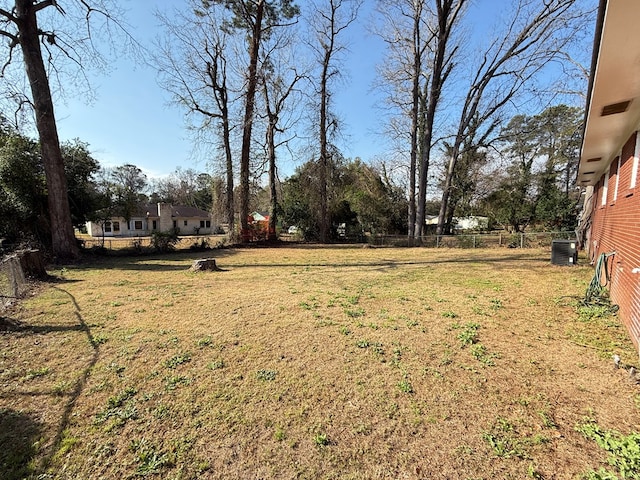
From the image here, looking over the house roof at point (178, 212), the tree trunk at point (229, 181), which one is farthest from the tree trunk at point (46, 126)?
the house roof at point (178, 212)

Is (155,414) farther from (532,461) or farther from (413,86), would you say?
(413,86)

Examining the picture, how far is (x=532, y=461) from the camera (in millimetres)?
1801

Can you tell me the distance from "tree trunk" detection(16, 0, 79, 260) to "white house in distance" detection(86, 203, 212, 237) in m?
23.0

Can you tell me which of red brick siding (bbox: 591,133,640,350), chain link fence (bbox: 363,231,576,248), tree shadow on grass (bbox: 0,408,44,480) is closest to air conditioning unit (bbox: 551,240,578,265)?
red brick siding (bbox: 591,133,640,350)

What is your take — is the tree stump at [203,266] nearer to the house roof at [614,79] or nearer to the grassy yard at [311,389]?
the grassy yard at [311,389]

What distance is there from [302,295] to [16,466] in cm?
430

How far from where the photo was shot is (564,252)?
835cm

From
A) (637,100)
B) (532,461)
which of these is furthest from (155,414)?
(637,100)

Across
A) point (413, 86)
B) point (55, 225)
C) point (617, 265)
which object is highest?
point (413, 86)

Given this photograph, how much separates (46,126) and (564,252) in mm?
16862

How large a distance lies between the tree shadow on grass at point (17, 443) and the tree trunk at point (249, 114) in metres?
15.8

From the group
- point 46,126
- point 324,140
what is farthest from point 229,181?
point 46,126

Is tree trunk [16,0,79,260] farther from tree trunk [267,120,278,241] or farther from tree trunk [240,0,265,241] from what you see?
tree trunk [267,120,278,241]

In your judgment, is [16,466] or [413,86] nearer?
[16,466]
